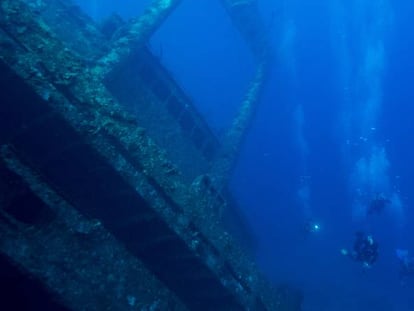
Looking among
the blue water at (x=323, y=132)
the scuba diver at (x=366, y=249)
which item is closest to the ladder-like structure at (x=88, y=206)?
the scuba diver at (x=366, y=249)

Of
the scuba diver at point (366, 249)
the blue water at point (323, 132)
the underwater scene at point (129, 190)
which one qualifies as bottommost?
the blue water at point (323, 132)

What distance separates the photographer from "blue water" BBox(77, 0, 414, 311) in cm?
2851

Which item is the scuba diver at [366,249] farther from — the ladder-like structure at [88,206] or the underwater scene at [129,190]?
the ladder-like structure at [88,206]

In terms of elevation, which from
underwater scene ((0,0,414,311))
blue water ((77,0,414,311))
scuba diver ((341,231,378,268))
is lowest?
blue water ((77,0,414,311))

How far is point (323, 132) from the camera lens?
61406 mm

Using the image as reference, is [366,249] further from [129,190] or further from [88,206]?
[88,206]

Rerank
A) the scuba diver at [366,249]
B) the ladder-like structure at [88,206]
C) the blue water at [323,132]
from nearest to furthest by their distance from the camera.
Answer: the ladder-like structure at [88,206] → the scuba diver at [366,249] → the blue water at [323,132]

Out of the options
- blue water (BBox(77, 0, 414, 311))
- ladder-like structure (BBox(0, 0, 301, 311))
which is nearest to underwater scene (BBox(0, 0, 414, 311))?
ladder-like structure (BBox(0, 0, 301, 311))

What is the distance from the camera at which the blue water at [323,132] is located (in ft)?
93.5

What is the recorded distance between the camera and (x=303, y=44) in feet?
265

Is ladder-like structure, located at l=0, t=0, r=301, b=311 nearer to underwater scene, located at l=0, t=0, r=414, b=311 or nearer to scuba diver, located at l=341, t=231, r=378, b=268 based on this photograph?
underwater scene, located at l=0, t=0, r=414, b=311

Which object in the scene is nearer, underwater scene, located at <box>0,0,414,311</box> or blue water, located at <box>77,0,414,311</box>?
underwater scene, located at <box>0,0,414,311</box>

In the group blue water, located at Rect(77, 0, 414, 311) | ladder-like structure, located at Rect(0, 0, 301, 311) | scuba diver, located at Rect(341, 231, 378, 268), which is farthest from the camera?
blue water, located at Rect(77, 0, 414, 311)

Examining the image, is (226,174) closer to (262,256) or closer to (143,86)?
(143,86)
